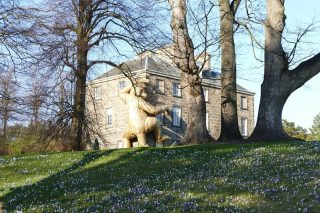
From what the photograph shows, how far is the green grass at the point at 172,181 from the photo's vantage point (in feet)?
35.1

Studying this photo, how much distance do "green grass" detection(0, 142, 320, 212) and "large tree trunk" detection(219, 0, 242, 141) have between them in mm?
3618

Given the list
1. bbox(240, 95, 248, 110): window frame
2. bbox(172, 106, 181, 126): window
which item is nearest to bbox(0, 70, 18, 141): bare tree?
bbox(172, 106, 181, 126): window

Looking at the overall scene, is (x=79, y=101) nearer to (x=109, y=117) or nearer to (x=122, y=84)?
(x=122, y=84)

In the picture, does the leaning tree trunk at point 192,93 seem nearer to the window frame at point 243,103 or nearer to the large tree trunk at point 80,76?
the large tree trunk at point 80,76

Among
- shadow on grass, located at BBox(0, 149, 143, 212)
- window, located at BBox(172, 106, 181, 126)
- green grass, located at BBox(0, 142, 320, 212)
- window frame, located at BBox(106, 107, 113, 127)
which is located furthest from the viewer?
window, located at BBox(172, 106, 181, 126)

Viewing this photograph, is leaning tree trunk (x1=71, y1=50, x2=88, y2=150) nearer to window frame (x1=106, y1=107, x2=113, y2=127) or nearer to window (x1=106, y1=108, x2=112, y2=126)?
window frame (x1=106, y1=107, x2=113, y2=127)

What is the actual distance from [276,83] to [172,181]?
30.5 ft

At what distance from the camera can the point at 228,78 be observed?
920 inches

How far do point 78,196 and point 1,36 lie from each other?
28.1 feet

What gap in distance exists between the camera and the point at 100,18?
3162 cm

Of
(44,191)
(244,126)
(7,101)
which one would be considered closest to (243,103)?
(244,126)

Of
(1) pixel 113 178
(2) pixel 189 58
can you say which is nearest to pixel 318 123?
(2) pixel 189 58

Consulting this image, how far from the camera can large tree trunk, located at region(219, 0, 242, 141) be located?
22516mm

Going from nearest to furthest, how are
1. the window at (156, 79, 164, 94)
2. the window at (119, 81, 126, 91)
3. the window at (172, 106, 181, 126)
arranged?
the window at (156, 79, 164, 94)
the window at (119, 81, 126, 91)
the window at (172, 106, 181, 126)
